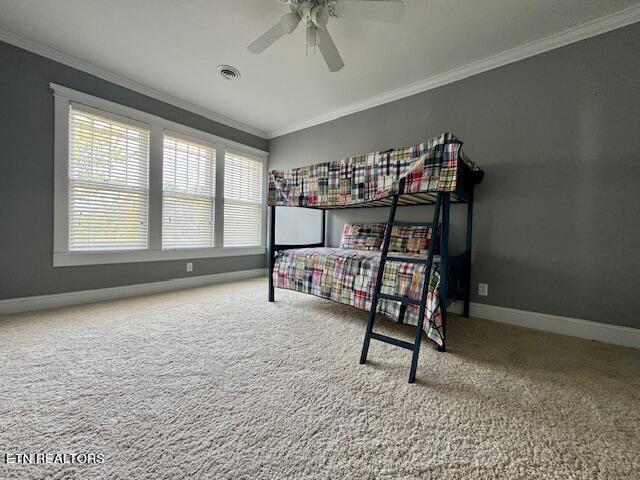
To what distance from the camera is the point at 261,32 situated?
2170 mm

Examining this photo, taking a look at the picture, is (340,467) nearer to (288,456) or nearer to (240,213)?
(288,456)

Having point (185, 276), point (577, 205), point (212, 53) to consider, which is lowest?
point (185, 276)

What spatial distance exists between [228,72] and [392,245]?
8.45 ft

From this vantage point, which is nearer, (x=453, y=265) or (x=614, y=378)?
(x=614, y=378)

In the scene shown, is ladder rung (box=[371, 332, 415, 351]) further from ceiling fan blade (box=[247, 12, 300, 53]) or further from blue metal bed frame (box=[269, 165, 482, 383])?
ceiling fan blade (box=[247, 12, 300, 53])

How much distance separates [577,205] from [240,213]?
3980 millimetres

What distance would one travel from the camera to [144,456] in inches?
34.6

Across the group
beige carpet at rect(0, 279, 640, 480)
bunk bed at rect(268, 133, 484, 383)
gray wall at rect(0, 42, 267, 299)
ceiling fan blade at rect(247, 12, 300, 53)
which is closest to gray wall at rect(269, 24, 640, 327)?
bunk bed at rect(268, 133, 484, 383)

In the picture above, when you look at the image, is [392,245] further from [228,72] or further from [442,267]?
[228,72]

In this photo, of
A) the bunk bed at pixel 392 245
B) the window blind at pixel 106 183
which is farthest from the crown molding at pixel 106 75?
the bunk bed at pixel 392 245

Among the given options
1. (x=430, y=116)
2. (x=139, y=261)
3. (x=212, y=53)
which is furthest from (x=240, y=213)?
(x=430, y=116)

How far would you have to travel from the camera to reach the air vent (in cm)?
265

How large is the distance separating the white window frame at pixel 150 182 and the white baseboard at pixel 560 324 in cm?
330

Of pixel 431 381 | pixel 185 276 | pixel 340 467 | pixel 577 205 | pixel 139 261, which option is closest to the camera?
pixel 340 467
